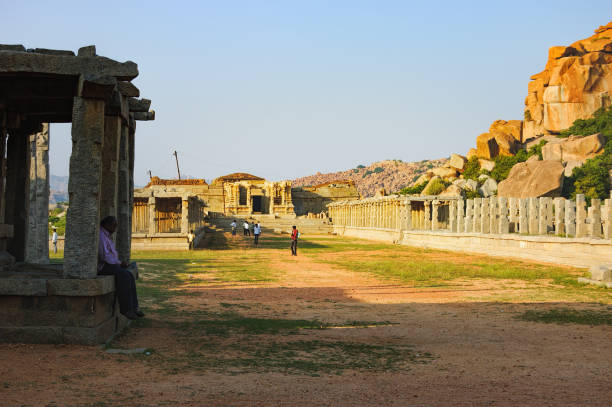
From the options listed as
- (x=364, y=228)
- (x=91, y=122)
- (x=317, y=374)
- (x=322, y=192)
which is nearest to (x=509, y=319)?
(x=317, y=374)

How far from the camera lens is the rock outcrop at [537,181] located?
161 feet

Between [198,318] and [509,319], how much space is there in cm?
554

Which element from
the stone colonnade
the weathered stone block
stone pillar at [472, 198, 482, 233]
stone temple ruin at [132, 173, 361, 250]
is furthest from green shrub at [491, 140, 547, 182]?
the weathered stone block

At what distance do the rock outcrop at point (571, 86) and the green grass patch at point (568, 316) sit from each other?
218ft

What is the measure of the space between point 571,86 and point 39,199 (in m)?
69.4

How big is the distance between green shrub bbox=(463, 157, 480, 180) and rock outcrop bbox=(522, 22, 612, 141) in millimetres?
9076

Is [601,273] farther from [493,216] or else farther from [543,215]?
[493,216]

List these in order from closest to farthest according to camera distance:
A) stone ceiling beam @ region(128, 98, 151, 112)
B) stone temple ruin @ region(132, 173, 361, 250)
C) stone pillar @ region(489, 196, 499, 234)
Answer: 1. stone ceiling beam @ region(128, 98, 151, 112)
2. stone pillar @ region(489, 196, 499, 234)
3. stone temple ruin @ region(132, 173, 361, 250)

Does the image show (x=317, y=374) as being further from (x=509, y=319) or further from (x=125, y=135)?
(x=125, y=135)

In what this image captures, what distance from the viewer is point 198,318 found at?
1015 centimetres

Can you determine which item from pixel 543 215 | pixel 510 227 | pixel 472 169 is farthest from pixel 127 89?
pixel 472 169

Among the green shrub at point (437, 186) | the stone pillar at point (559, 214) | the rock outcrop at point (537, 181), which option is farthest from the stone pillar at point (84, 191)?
the green shrub at point (437, 186)

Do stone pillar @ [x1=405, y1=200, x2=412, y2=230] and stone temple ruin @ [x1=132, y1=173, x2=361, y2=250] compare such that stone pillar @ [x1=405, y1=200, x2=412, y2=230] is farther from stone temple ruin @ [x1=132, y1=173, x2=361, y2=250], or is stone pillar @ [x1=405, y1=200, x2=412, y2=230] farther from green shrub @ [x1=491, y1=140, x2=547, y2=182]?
green shrub @ [x1=491, y1=140, x2=547, y2=182]

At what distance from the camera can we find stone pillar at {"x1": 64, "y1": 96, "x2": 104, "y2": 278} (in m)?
7.85
